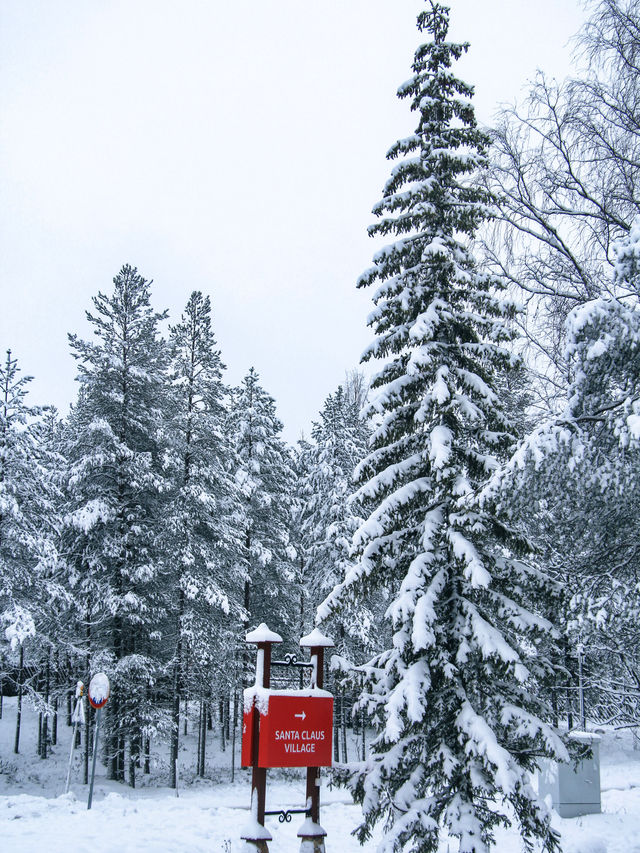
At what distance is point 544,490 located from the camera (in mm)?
7512

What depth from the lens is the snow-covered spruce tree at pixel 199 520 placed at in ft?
73.3

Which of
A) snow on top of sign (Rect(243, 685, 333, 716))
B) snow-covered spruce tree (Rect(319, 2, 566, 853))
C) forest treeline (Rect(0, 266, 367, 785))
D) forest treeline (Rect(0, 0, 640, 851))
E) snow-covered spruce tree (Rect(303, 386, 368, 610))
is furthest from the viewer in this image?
snow-covered spruce tree (Rect(303, 386, 368, 610))

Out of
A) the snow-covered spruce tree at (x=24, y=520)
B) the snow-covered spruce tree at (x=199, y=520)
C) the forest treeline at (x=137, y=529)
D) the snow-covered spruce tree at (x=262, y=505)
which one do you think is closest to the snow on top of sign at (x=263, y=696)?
the forest treeline at (x=137, y=529)

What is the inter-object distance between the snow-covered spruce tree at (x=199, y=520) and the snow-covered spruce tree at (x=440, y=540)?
12324mm

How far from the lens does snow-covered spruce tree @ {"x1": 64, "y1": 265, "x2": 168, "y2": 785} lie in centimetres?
2084

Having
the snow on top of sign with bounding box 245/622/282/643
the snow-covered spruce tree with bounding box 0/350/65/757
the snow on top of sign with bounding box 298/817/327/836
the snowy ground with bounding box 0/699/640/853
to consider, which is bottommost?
the snowy ground with bounding box 0/699/640/853

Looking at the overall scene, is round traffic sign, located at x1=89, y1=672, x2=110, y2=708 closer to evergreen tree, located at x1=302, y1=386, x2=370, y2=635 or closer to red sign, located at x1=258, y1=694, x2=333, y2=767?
red sign, located at x1=258, y1=694, x2=333, y2=767

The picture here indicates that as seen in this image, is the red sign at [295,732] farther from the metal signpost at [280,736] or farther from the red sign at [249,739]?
the red sign at [249,739]

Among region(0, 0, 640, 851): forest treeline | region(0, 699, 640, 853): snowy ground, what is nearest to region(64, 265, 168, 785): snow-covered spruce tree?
region(0, 699, 640, 853): snowy ground

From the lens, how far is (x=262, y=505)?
2766 centimetres

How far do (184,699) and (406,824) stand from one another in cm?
1561

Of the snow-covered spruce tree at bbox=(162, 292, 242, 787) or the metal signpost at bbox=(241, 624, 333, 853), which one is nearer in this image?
the metal signpost at bbox=(241, 624, 333, 853)

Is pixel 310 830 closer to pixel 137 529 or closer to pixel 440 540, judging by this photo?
pixel 440 540

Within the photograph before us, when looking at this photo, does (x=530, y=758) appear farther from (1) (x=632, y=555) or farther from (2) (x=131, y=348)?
(2) (x=131, y=348)
